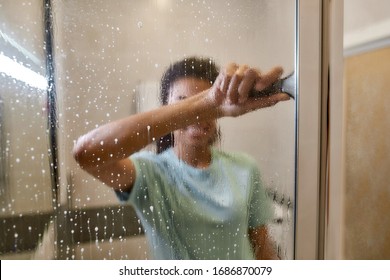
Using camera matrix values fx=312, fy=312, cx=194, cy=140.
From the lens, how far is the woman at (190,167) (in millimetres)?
426

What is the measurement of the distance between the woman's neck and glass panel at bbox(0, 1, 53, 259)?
18cm

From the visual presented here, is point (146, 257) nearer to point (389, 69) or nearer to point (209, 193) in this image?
point (209, 193)

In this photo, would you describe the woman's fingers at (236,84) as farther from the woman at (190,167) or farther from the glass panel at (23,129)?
the glass panel at (23,129)

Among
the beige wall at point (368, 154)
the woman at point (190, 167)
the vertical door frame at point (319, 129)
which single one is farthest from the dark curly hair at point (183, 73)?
the beige wall at point (368, 154)

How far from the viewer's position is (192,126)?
1.43 feet

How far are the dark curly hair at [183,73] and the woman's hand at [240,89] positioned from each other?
2 centimetres

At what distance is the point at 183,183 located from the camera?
441 mm

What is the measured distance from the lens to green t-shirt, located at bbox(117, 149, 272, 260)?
17.1 inches

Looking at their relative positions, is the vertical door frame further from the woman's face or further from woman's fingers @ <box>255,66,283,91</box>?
the woman's face

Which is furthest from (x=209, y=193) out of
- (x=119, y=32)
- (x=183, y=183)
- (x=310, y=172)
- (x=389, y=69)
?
(x=389, y=69)

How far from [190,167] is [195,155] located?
2cm

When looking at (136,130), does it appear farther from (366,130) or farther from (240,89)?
(366,130)
